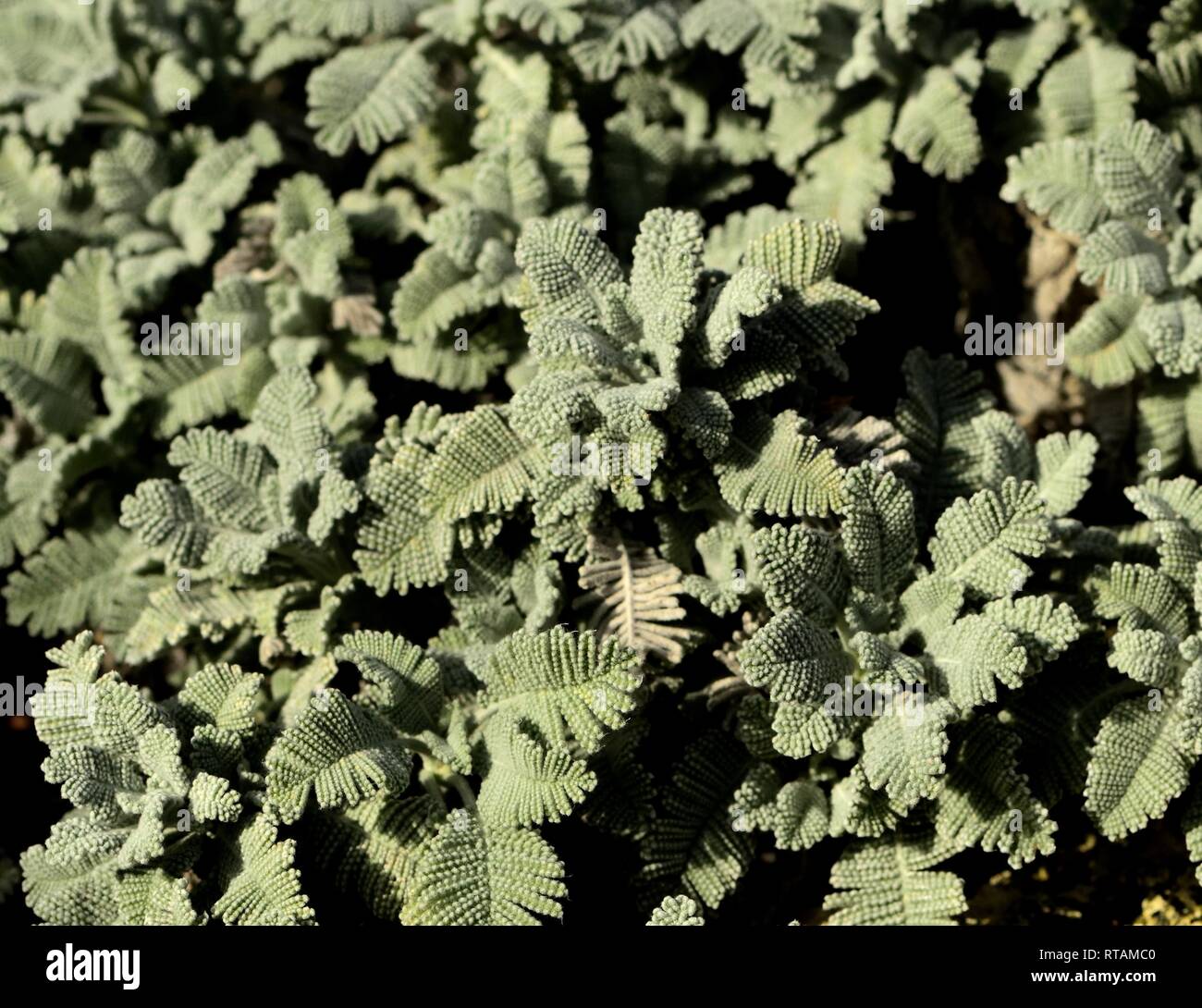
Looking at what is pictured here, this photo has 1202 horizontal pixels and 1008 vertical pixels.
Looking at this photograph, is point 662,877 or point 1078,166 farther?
point 1078,166

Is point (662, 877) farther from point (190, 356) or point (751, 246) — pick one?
point (190, 356)

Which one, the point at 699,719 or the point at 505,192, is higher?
the point at 505,192

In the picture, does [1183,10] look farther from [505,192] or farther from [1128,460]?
[505,192]

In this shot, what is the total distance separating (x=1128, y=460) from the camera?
3385 mm

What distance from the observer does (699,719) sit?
2.85 meters

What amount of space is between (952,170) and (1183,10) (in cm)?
67

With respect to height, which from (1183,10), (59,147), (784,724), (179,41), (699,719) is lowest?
(699,719)
